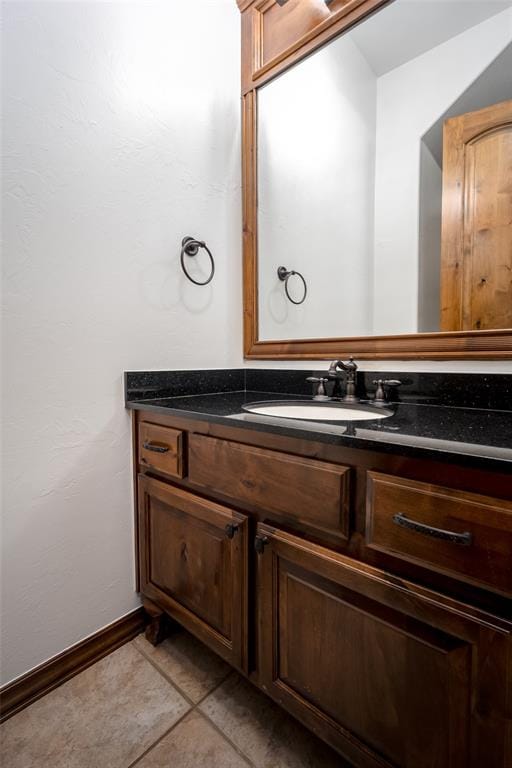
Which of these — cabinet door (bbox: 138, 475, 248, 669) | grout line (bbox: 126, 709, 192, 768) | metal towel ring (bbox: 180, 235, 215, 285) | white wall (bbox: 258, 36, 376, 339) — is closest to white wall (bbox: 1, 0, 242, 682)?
metal towel ring (bbox: 180, 235, 215, 285)

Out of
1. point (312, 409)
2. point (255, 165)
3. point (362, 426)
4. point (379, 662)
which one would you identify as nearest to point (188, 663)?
point (379, 662)

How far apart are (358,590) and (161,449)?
63 cm

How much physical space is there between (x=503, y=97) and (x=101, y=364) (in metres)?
1.30

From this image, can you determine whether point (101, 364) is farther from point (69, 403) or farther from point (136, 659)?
point (136, 659)

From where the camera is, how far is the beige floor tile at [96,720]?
866 mm

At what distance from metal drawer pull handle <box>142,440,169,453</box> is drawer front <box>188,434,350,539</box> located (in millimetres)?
111

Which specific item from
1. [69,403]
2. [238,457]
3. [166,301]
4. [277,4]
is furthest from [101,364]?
[277,4]

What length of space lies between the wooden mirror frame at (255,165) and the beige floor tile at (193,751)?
1095 mm

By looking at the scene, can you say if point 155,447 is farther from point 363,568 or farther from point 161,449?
point 363,568

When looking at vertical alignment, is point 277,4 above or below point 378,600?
above

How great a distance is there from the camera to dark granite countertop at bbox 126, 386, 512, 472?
546 millimetres

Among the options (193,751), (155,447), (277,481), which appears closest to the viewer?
(277,481)

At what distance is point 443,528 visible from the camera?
56 centimetres

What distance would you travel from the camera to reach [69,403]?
106 centimetres
